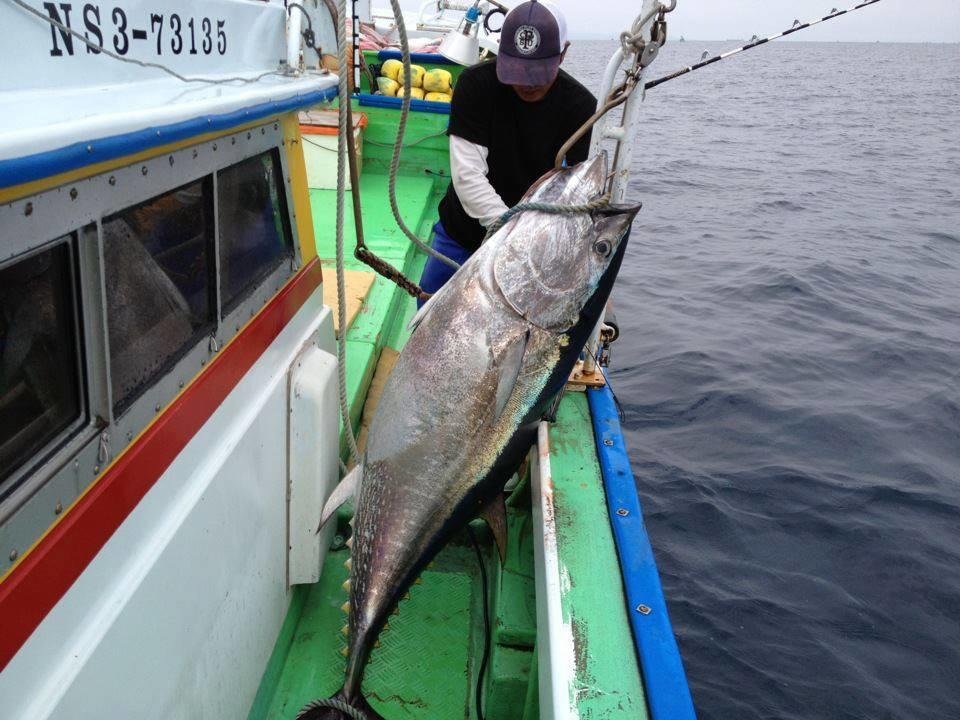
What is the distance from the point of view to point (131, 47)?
158 centimetres

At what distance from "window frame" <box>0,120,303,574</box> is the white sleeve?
1.39 m

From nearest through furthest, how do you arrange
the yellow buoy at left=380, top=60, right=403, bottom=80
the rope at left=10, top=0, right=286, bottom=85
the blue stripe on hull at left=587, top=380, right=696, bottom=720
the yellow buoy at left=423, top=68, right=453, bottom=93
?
the rope at left=10, top=0, right=286, bottom=85
the blue stripe on hull at left=587, top=380, right=696, bottom=720
the yellow buoy at left=423, top=68, right=453, bottom=93
the yellow buoy at left=380, top=60, right=403, bottom=80

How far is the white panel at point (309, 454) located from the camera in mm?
2465

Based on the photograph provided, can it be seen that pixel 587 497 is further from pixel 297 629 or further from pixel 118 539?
pixel 118 539

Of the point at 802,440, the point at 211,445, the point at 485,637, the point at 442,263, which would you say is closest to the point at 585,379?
the point at 442,263

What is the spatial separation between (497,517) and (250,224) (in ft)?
3.99

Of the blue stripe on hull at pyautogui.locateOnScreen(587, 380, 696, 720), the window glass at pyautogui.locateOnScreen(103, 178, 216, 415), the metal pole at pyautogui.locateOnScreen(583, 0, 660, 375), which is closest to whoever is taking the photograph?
the window glass at pyautogui.locateOnScreen(103, 178, 216, 415)

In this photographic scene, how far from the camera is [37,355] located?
48.4 inches

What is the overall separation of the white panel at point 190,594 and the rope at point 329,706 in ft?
0.67

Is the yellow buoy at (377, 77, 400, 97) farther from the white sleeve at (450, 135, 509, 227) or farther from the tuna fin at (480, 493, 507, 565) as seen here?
the tuna fin at (480, 493, 507, 565)

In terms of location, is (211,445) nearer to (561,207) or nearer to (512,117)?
(561,207)

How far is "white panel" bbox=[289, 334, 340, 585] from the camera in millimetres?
2465

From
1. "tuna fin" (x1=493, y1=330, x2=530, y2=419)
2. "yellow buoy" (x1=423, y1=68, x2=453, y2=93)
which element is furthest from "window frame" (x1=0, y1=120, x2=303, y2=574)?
"yellow buoy" (x1=423, y1=68, x2=453, y2=93)

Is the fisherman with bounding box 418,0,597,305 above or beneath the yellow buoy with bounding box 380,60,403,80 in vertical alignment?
beneath
